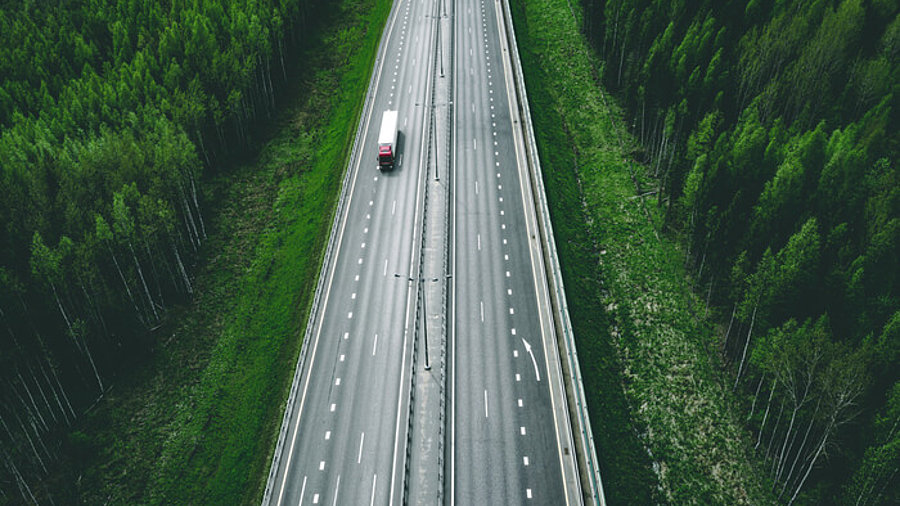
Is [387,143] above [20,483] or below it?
above

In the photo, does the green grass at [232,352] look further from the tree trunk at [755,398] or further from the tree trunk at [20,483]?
the tree trunk at [755,398]

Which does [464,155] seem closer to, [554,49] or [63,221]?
[554,49]

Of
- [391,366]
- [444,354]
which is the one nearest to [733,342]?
[444,354]

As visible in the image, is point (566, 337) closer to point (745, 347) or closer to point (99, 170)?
point (745, 347)

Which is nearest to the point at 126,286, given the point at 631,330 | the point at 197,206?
the point at 197,206

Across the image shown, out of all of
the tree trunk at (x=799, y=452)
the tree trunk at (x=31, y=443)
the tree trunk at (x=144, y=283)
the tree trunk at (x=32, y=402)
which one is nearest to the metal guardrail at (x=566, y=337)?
the tree trunk at (x=799, y=452)

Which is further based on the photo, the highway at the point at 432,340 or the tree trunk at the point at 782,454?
the highway at the point at 432,340
